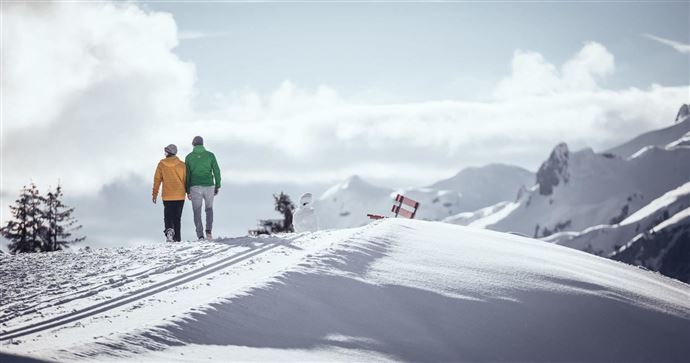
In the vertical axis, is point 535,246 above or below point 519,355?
above

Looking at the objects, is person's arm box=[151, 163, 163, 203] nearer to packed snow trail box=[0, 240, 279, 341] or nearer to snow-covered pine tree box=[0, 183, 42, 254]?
packed snow trail box=[0, 240, 279, 341]

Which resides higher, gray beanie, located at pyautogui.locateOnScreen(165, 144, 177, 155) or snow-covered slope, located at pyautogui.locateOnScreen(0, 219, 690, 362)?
gray beanie, located at pyautogui.locateOnScreen(165, 144, 177, 155)

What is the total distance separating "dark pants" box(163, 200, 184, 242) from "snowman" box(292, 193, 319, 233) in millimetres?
3643

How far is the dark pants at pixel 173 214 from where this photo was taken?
76.1 feet

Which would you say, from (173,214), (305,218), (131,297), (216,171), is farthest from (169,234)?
(131,297)

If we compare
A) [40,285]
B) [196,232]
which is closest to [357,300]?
[40,285]

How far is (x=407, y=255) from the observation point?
19.1m

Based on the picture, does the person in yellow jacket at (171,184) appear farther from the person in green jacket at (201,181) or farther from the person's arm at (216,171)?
the person's arm at (216,171)

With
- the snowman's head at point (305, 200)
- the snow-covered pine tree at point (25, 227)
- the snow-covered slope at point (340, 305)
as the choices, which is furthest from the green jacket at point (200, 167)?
the snow-covered pine tree at point (25, 227)

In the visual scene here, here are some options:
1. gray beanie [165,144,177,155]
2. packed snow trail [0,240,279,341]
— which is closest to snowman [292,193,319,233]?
gray beanie [165,144,177,155]

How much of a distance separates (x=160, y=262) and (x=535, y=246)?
10983 mm

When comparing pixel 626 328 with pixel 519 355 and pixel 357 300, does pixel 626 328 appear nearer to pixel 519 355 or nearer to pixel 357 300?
pixel 519 355

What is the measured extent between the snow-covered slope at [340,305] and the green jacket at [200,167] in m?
2.19

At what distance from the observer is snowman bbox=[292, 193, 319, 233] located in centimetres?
Result: 2538
